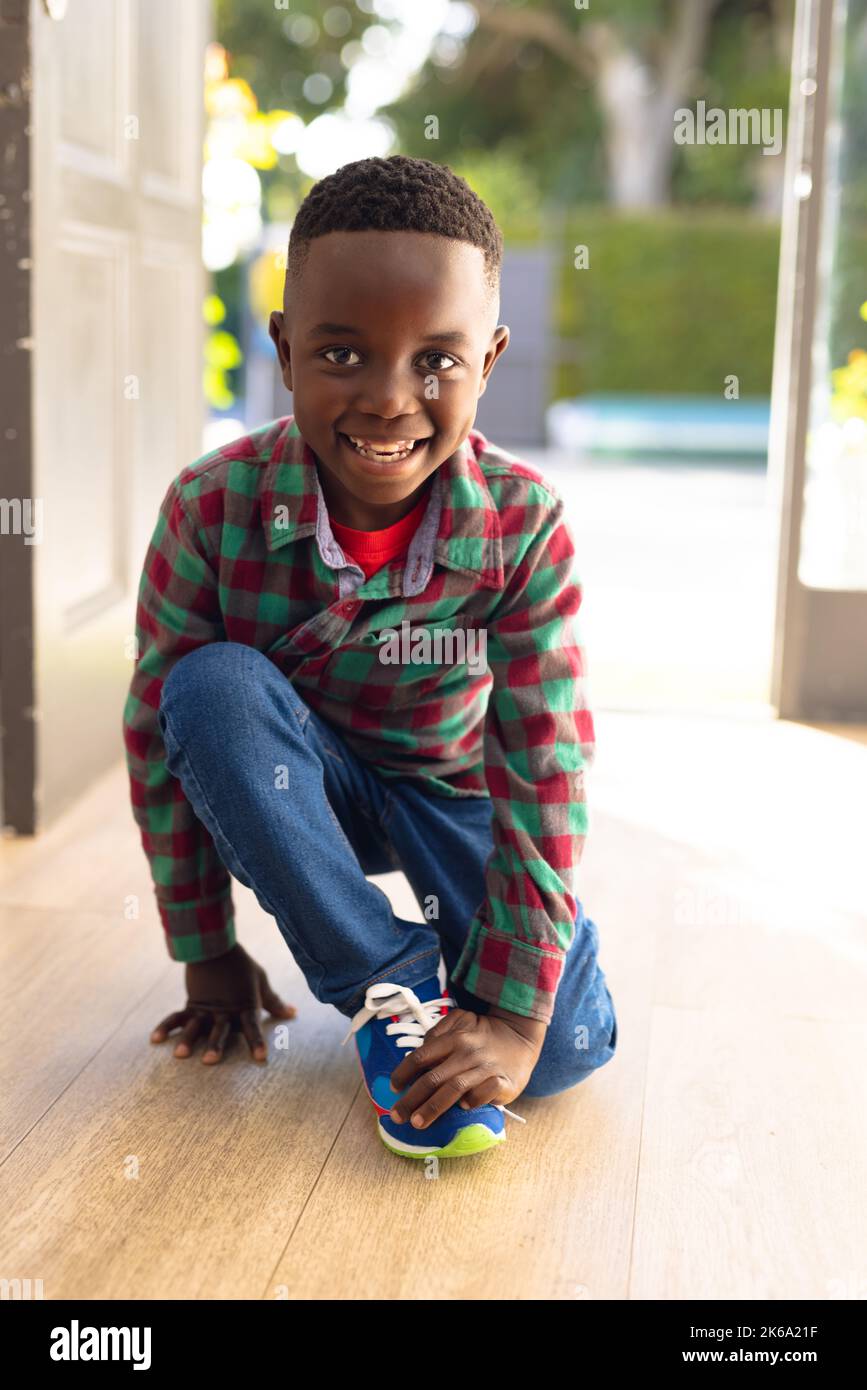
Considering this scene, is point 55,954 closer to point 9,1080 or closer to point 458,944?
point 9,1080

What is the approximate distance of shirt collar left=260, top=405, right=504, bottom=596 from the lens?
138 cm

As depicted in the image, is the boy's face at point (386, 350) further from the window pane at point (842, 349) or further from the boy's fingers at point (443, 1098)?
the window pane at point (842, 349)

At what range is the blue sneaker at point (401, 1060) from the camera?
4.30ft

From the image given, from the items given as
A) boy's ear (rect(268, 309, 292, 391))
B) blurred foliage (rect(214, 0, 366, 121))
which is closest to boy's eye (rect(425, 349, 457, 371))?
boy's ear (rect(268, 309, 292, 391))

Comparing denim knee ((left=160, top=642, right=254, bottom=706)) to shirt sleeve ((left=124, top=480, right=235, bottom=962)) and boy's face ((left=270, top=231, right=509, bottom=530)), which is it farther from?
boy's face ((left=270, top=231, right=509, bottom=530))

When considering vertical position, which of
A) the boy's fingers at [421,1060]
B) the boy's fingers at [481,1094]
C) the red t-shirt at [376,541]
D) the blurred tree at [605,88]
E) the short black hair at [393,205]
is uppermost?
the blurred tree at [605,88]

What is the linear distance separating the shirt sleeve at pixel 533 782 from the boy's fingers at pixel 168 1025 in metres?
0.31

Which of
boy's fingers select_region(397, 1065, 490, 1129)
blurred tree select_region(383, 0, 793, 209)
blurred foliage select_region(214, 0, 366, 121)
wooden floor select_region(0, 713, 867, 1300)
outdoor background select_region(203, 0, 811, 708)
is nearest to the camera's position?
wooden floor select_region(0, 713, 867, 1300)

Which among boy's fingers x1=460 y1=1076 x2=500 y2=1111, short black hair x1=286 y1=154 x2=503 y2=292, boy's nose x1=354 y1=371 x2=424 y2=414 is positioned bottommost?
boy's fingers x1=460 y1=1076 x2=500 y2=1111

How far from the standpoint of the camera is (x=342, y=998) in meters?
1.39

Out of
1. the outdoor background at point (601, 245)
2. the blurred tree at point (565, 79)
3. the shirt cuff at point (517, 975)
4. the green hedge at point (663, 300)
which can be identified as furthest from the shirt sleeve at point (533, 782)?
the blurred tree at point (565, 79)

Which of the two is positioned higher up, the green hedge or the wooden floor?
the green hedge

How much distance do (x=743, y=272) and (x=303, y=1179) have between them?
33.5 ft
